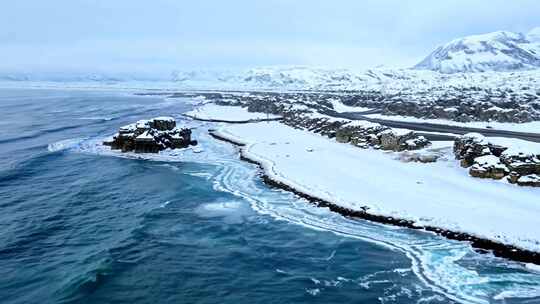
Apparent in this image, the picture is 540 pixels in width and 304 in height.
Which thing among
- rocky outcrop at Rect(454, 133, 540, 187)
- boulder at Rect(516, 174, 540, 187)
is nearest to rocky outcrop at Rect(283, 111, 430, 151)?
rocky outcrop at Rect(454, 133, 540, 187)

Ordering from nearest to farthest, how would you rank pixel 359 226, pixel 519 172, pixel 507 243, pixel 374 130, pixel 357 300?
pixel 357 300 → pixel 507 243 → pixel 359 226 → pixel 519 172 → pixel 374 130

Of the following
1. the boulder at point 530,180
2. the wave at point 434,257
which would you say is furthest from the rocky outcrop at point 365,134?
the wave at point 434,257

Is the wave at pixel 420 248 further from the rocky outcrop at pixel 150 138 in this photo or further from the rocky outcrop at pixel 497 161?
the rocky outcrop at pixel 150 138

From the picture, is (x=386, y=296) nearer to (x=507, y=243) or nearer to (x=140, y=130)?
(x=507, y=243)

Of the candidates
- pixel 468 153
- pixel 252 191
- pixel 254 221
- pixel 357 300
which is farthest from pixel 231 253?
pixel 468 153

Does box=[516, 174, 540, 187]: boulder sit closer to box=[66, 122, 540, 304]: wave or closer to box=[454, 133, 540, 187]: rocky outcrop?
box=[454, 133, 540, 187]: rocky outcrop

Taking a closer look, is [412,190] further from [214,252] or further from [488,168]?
[214,252]

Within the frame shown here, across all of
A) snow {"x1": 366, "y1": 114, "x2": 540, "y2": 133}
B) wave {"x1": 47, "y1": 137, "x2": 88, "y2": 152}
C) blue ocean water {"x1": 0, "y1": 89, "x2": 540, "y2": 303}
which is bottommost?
wave {"x1": 47, "y1": 137, "x2": 88, "y2": 152}
